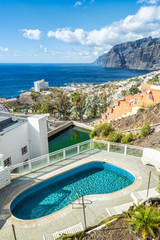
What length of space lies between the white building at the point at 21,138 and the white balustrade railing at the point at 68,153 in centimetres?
220

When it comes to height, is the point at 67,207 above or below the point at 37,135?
below

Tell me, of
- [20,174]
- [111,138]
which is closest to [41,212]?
[20,174]

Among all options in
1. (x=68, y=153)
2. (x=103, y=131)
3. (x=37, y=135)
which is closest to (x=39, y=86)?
(x=103, y=131)

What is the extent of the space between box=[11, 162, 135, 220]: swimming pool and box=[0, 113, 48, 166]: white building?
3679mm

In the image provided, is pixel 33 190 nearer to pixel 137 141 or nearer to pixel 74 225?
pixel 74 225

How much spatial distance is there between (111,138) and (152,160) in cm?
533

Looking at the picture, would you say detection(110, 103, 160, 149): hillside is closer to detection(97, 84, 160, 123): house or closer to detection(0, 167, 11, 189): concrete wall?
detection(97, 84, 160, 123): house

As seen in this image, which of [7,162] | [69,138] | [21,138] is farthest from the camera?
[69,138]

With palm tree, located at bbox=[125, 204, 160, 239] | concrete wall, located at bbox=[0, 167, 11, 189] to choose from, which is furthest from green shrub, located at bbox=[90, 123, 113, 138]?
palm tree, located at bbox=[125, 204, 160, 239]

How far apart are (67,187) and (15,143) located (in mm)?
5156

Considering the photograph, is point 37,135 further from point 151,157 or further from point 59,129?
point 59,129

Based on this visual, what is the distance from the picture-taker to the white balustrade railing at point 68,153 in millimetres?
9598

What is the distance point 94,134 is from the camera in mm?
18875

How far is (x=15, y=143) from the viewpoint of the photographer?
1183cm
